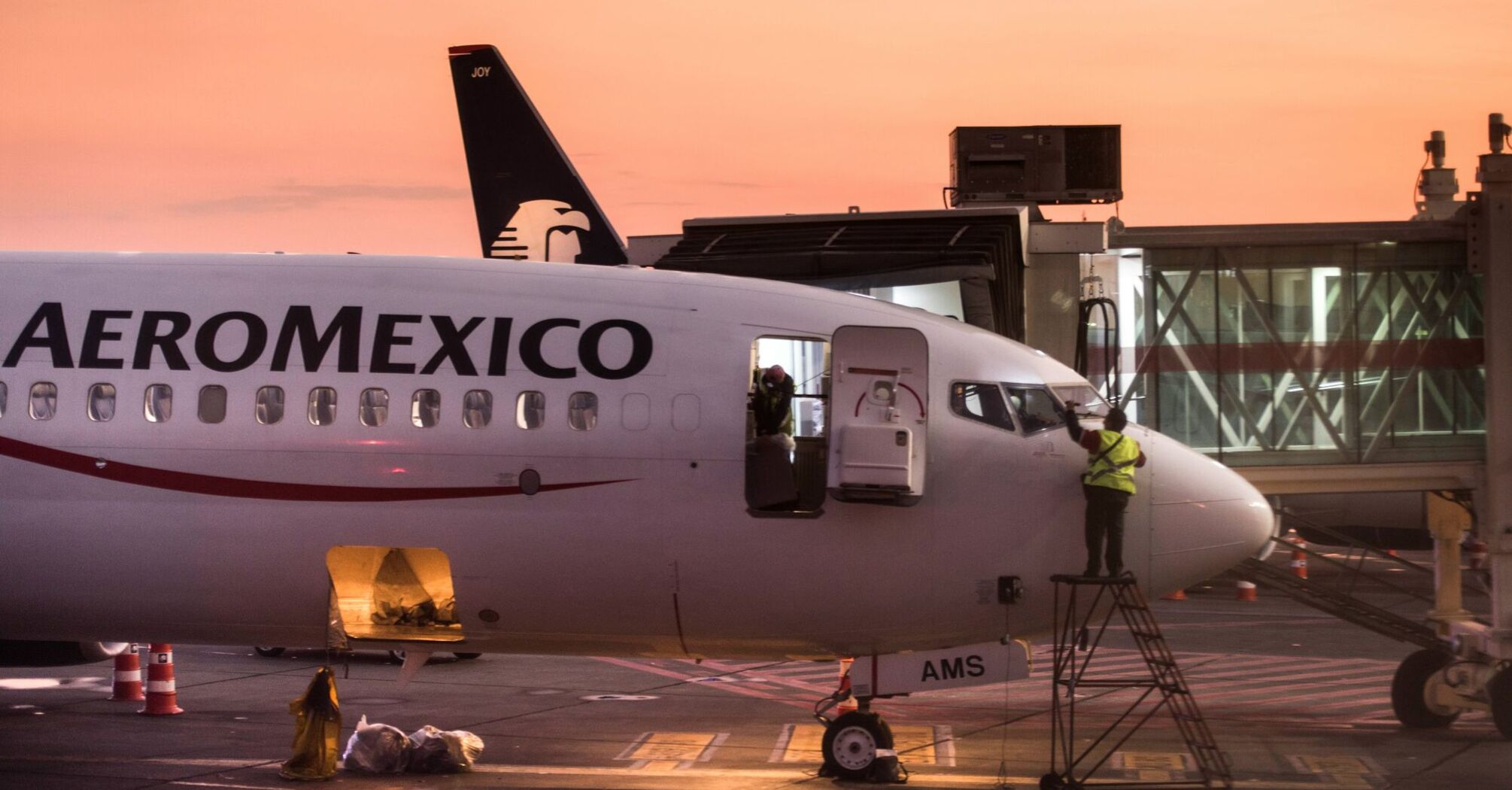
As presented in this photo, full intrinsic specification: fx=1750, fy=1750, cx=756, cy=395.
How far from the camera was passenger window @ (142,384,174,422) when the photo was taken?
53.2ft

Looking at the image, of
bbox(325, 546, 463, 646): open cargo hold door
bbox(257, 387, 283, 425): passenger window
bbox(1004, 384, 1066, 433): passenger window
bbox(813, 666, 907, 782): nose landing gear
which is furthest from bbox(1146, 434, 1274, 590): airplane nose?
bbox(257, 387, 283, 425): passenger window

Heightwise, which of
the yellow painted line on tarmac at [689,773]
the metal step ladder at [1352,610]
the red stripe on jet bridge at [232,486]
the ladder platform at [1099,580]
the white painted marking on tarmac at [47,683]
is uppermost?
the red stripe on jet bridge at [232,486]

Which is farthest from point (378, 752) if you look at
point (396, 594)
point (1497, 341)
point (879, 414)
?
point (1497, 341)

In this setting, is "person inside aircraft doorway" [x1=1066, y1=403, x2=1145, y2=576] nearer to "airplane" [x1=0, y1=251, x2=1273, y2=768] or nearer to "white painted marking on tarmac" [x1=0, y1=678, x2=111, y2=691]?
"airplane" [x1=0, y1=251, x2=1273, y2=768]

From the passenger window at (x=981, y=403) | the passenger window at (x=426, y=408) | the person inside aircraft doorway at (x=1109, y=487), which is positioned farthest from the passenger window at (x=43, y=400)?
the person inside aircraft doorway at (x=1109, y=487)

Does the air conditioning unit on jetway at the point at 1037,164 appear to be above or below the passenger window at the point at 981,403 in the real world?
above

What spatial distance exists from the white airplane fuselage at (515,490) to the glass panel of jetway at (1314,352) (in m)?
5.85

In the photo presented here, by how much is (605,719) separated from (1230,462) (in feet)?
28.0

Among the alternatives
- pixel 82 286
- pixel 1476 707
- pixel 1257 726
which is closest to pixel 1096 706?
pixel 1257 726

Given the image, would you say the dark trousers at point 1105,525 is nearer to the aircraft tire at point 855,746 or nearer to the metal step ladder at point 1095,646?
the metal step ladder at point 1095,646

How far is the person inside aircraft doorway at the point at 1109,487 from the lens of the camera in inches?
628

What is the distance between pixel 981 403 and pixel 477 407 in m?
4.70

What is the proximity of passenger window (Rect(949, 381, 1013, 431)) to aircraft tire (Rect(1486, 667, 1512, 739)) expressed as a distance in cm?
745

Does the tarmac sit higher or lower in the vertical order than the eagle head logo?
lower
